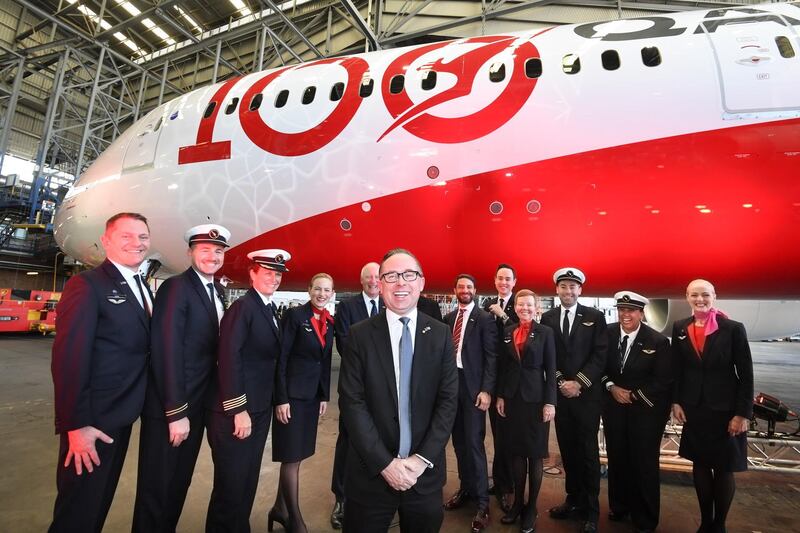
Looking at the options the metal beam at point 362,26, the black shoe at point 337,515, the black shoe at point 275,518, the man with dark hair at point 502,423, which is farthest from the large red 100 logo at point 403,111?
the metal beam at point 362,26

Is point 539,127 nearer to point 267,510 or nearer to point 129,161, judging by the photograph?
point 267,510

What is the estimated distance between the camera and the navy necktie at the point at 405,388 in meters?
1.60

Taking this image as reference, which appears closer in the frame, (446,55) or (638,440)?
(638,440)

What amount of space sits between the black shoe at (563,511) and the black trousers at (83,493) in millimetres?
2607

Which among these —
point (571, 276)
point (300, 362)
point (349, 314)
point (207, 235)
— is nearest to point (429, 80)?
point (571, 276)

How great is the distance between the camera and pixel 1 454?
334cm

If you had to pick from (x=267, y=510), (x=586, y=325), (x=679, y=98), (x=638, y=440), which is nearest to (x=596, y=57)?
(x=679, y=98)

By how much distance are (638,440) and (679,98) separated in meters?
3.14

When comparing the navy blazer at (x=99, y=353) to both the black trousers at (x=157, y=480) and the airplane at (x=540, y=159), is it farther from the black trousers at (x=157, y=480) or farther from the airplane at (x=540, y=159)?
the airplane at (x=540, y=159)

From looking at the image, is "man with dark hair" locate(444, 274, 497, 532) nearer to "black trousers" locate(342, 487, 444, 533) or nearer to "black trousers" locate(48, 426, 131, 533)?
"black trousers" locate(342, 487, 444, 533)

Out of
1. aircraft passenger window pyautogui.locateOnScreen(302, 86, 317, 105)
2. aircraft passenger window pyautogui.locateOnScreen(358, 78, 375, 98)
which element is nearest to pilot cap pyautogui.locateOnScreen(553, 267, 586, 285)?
aircraft passenger window pyautogui.locateOnScreen(358, 78, 375, 98)

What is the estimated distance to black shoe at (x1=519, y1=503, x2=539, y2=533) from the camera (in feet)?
7.92

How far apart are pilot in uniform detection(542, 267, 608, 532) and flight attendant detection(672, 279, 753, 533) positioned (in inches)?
20.1

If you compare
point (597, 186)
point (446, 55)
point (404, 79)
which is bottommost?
point (597, 186)
